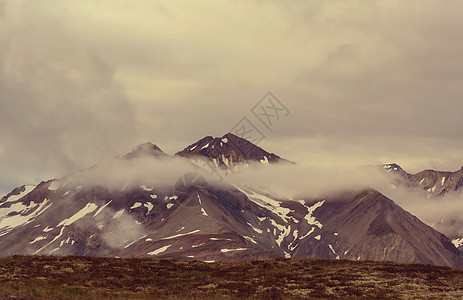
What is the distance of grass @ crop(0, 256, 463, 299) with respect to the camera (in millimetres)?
55094

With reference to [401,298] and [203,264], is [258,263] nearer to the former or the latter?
[203,264]

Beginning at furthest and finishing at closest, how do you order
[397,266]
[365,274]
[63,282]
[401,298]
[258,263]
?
[258,263]
[397,266]
[365,274]
[63,282]
[401,298]

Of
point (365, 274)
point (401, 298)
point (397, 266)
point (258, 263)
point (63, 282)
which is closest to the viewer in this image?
point (401, 298)

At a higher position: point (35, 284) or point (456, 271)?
point (35, 284)

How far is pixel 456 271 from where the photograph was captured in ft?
221

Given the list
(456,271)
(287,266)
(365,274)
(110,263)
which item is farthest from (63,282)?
(456,271)

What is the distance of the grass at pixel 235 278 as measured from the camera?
5509cm

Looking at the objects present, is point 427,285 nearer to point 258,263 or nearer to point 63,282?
point 258,263

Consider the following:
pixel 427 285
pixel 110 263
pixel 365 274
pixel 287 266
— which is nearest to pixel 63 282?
pixel 110 263

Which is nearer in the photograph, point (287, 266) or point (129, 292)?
point (129, 292)

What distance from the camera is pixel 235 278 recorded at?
65125 millimetres

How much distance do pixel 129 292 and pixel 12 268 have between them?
16865 mm

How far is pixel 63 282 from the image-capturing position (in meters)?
59.3

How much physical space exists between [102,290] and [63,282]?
5.70 meters
